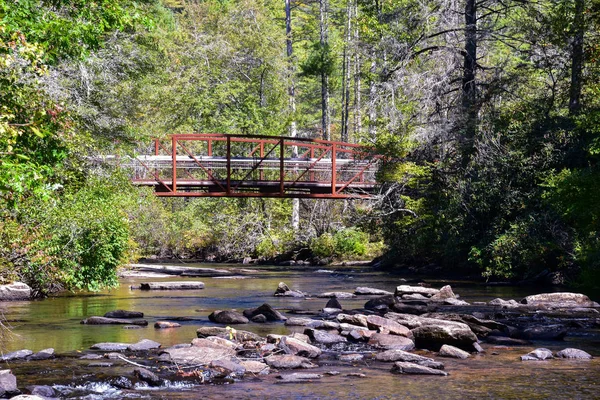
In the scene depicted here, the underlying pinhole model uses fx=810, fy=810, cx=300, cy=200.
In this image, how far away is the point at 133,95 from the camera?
40.5m

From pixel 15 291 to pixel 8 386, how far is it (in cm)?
1119

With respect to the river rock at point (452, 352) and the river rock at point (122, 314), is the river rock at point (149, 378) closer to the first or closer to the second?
the river rock at point (452, 352)

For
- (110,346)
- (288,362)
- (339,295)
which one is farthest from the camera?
(339,295)

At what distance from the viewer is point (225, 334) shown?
15.3 metres

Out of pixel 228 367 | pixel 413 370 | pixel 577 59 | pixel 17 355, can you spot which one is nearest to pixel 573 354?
pixel 413 370

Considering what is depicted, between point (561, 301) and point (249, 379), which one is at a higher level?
point (249, 379)

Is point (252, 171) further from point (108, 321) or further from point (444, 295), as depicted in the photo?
point (108, 321)

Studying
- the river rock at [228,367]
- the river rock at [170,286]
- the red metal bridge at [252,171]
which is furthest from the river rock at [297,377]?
the red metal bridge at [252,171]

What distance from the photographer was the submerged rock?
557 inches

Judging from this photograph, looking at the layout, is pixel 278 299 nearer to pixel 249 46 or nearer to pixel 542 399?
pixel 542 399

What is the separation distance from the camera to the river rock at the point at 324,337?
15.3 metres

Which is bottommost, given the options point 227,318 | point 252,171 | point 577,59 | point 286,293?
point 286,293

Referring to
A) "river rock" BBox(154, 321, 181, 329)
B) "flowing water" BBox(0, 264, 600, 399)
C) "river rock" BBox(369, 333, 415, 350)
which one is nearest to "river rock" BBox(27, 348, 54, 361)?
"flowing water" BBox(0, 264, 600, 399)

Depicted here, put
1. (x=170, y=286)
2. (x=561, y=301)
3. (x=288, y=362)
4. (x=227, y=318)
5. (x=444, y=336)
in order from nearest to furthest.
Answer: (x=288, y=362), (x=444, y=336), (x=227, y=318), (x=561, y=301), (x=170, y=286)
